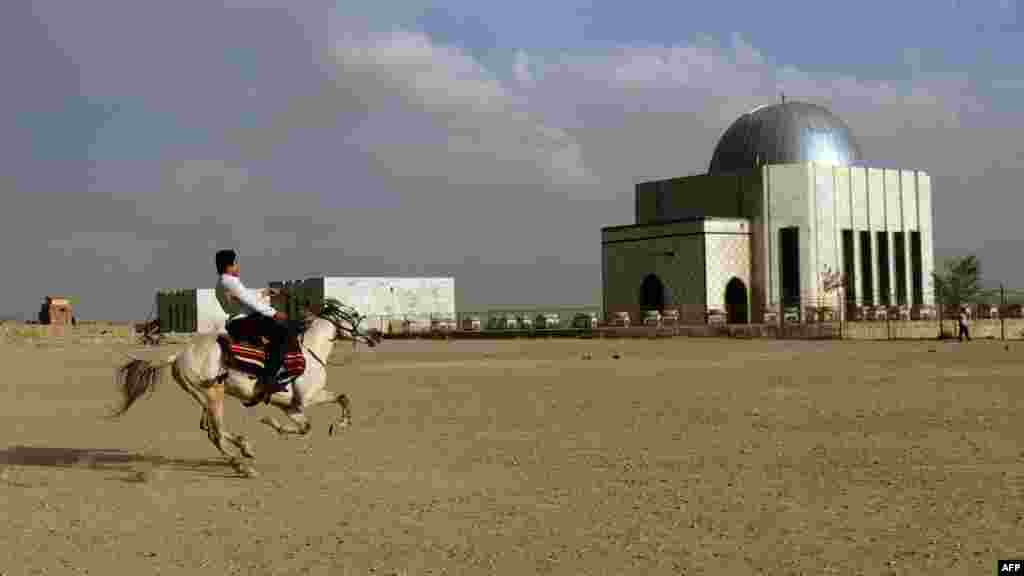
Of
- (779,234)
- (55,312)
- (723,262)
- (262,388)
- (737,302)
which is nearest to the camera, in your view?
(262,388)

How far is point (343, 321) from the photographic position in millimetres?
12086

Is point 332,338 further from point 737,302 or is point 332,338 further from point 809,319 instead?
point 737,302

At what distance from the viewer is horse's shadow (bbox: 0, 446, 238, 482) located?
10800mm

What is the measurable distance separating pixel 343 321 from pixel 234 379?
6.12 ft

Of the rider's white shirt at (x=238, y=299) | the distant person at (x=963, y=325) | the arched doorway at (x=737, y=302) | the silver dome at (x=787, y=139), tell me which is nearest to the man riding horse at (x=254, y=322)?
the rider's white shirt at (x=238, y=299)

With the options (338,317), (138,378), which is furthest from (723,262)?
(138,378)

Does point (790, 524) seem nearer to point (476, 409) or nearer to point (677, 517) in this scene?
point (677, 517)

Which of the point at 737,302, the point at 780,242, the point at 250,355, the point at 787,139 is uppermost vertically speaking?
the point at 787,139

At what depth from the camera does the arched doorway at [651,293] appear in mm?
55844

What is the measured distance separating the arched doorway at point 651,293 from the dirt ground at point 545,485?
3633 cm

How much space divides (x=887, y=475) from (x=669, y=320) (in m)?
40.7

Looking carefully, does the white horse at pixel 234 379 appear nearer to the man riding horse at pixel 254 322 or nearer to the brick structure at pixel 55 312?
the man riding horse at pixel 254 322

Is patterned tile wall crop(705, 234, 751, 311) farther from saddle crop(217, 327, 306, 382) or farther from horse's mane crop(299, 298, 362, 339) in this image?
saddle crop(217, 327, 306, 382)

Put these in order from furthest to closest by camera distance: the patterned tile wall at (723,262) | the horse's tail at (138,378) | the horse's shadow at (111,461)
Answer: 1. the patterned tile wall at (723,262)
2. the horse's tail at (138,378)
3. the horse's shadow at (111,461)
